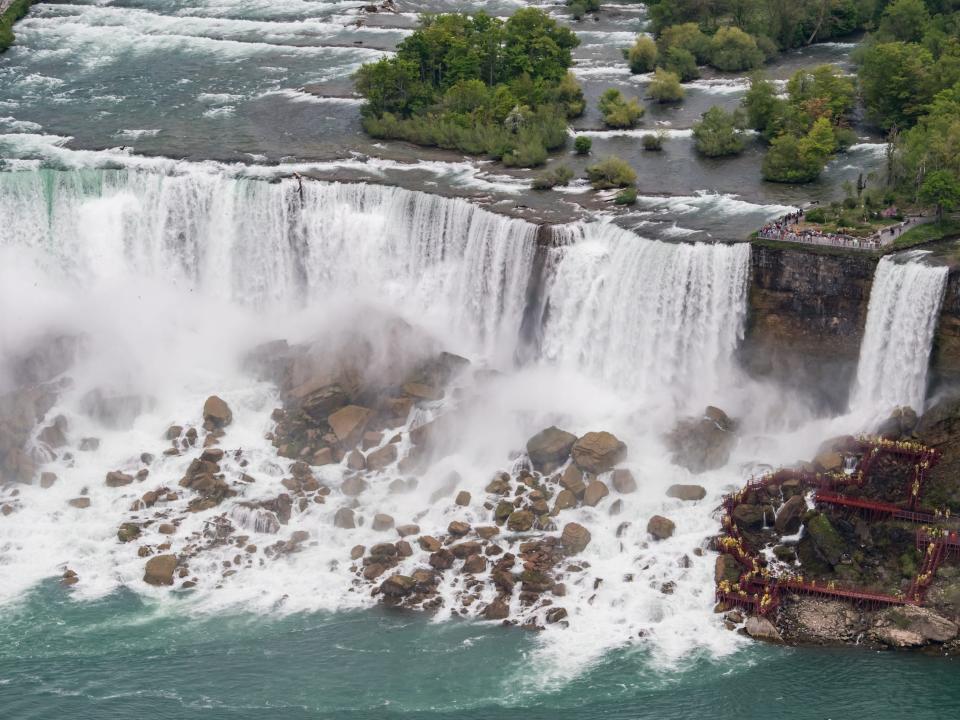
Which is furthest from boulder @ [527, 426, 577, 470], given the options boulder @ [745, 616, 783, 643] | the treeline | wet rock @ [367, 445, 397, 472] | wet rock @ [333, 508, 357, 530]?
the treeline

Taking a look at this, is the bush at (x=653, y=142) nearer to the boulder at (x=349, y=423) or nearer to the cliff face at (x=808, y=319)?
the cliff face at (x=808, y=319)

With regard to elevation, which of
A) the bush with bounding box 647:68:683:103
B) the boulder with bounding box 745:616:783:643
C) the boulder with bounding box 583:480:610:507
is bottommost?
the boulder with bounding box 745:616:783:643

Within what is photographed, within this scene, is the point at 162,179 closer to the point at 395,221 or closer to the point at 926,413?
the point at 395,221

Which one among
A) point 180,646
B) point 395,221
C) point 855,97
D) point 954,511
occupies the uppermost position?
point 855,97

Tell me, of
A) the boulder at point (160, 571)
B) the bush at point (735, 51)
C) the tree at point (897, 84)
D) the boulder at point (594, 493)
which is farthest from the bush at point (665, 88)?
the boulder at point (160, 571)

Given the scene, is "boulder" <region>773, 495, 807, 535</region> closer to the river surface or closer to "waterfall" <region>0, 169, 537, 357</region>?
the river surface

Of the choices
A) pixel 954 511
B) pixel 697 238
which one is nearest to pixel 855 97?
pixel 697 238
